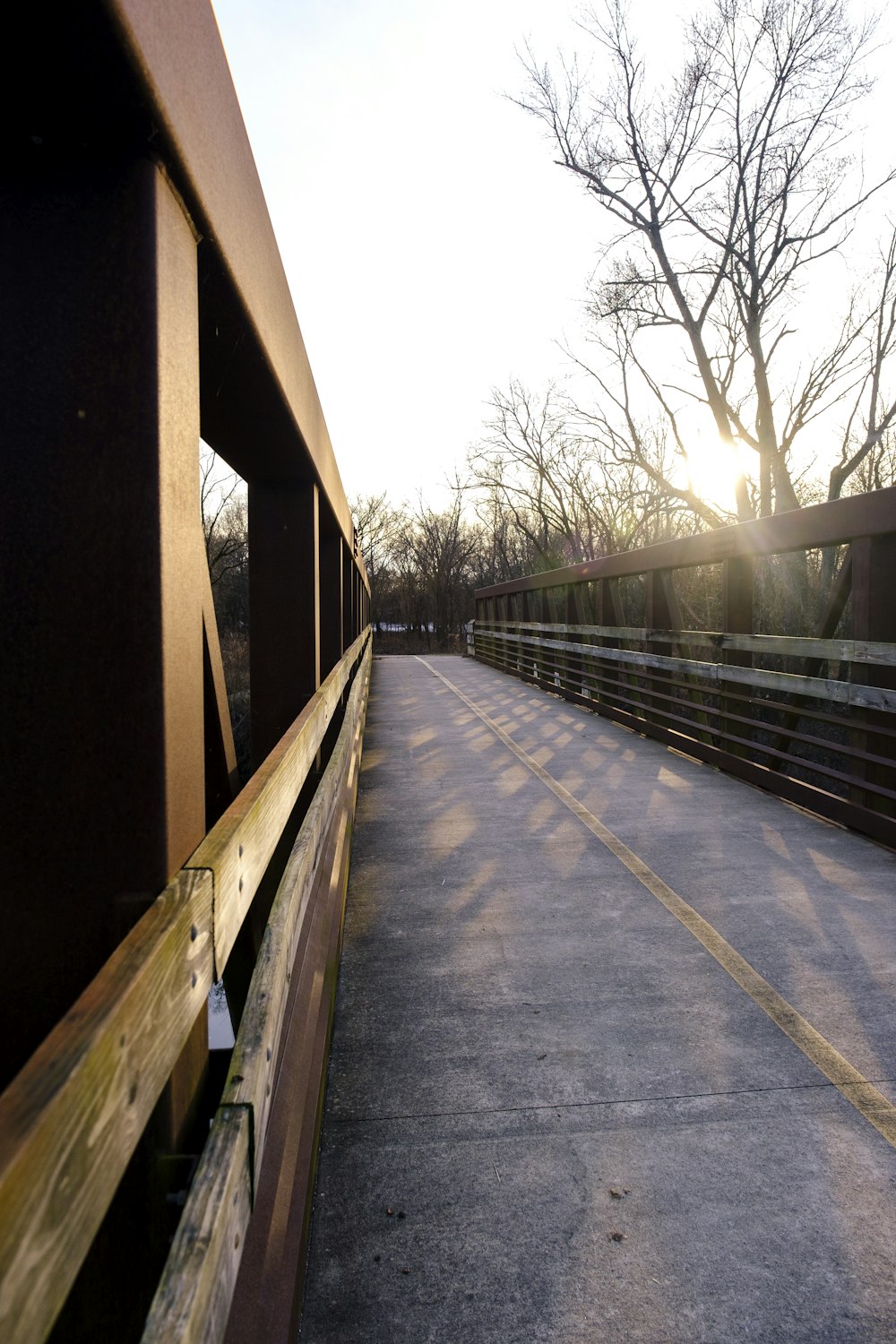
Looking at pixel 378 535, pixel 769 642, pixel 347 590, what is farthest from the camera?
pixel 378 535

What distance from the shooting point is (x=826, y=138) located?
18141 mm

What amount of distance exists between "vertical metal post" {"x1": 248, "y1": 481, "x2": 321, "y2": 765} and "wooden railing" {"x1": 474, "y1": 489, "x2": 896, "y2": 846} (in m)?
3.13

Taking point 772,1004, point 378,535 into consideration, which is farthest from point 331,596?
point 378,535

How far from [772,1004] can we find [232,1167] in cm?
259

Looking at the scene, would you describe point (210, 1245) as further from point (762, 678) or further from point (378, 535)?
point (378, 535)

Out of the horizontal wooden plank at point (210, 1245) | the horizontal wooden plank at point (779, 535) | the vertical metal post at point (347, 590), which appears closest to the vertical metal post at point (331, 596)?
the vertical metal post at point (347, 590)

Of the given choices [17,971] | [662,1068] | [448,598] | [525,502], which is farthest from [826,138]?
Result: [448,598]

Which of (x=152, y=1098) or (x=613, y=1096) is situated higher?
(x=152, y=1098)

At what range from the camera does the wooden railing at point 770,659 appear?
546cm

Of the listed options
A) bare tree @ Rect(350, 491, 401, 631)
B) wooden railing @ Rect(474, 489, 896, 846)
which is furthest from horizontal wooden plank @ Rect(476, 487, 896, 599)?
bare tree @ Rect(350, 491, 401, 631)

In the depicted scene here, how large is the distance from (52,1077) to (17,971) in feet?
2.58

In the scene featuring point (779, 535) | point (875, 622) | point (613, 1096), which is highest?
point (779, 535)

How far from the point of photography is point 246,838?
75.0 inches

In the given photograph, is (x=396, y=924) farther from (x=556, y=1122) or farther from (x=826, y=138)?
(x=826, y=138)
